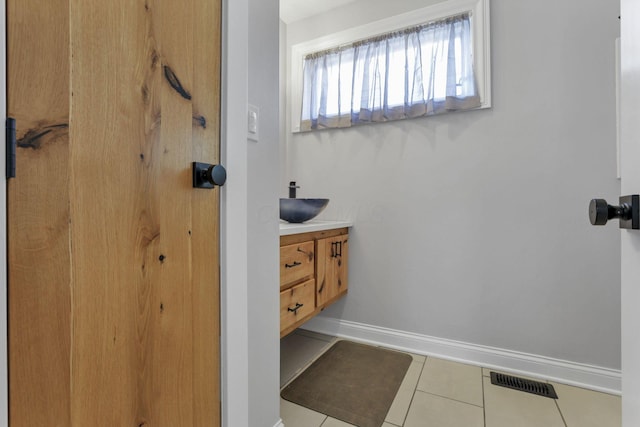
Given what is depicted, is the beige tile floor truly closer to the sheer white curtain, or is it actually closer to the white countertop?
the white countertop

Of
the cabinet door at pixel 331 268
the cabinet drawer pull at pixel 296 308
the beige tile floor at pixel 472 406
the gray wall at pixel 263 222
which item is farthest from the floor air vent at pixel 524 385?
the gray wall at pixel 263 222

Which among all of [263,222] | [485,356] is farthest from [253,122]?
[485,356]

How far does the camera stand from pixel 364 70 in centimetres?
211

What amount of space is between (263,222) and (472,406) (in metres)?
1.30

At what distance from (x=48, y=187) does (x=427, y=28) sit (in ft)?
7.04

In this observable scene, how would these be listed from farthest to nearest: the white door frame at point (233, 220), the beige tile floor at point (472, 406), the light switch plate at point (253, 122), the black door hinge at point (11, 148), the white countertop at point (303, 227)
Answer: the white countertop at point (303, 227), the beige tile floor at point (472, 406), the light switch plate at point (253, 122), the white door frame at point (233, 220), the black door hinge at point (11, 148)

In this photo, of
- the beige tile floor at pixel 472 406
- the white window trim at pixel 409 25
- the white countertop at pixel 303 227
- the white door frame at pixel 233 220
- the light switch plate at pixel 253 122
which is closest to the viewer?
the white door frame at pixel 233 220

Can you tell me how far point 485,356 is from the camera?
179cm

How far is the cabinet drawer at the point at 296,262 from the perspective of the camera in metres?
1.48

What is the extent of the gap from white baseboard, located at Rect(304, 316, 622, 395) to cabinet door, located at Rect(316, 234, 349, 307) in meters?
0.31

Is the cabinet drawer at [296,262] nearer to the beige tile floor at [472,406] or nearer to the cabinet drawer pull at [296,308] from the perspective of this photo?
the cabinet drawer pull at [296,308]

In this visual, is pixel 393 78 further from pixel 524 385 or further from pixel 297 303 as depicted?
pixel 524 385

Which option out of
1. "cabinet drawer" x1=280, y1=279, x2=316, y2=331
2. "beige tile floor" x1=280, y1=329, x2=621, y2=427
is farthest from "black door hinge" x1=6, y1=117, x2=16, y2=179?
"beige tile floor" x1=280, y1=329, x2=621, y2=427

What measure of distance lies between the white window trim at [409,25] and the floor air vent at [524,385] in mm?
1507
